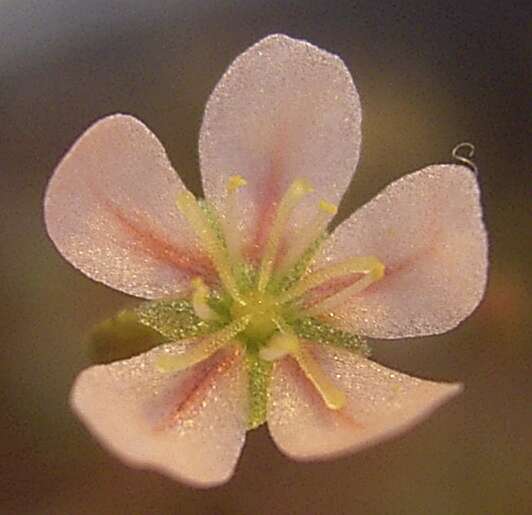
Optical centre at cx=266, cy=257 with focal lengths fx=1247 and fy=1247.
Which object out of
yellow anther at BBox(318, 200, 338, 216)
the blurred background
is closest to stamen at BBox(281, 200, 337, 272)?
yellow anther at BBox(318, 200, 338, 216)

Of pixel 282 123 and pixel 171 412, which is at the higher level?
pixel 282 123

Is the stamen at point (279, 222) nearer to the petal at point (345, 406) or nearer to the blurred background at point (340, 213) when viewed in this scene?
the petal at point (345, 406)

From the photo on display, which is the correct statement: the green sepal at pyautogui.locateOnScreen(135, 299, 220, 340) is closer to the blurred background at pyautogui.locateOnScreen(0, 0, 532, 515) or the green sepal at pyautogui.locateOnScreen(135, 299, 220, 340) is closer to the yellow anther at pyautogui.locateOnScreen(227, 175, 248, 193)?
the yellow anther at pyautogui.locateOnScreen(227, 175, 248, 193)

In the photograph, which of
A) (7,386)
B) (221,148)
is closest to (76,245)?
(221,148)

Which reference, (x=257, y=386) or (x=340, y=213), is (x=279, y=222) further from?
(x=340, y=213)

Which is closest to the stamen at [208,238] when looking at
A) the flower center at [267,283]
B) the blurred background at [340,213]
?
the flower center at [267,283]

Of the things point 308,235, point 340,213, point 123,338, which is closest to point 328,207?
point 308,235
